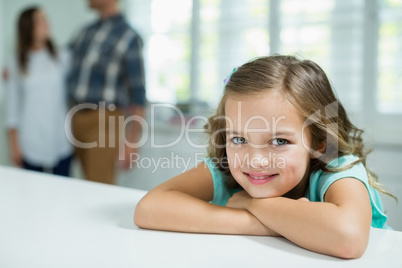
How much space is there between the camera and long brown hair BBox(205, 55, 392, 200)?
784mm

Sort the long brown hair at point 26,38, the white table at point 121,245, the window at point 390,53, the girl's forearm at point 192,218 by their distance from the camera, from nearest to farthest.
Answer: the white table at point 121,245 → the girl's forearm at point 192,218 → the window at point 390,53 → the long brown hair at point 26,38

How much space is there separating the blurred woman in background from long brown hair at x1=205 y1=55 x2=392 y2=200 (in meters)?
1.78

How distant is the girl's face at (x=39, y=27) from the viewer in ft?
7.93

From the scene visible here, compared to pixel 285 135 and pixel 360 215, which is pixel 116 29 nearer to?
pixel 285 135

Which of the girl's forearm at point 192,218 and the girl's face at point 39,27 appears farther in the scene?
the girl's face at point 39,27

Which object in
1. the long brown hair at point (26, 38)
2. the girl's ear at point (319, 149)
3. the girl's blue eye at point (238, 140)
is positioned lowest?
the girl's ear at point (319, 149)

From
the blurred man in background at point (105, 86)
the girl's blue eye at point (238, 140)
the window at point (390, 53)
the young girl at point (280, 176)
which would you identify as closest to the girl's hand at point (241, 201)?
the young girl at point (280, 176)

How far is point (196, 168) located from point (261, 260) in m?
0.38

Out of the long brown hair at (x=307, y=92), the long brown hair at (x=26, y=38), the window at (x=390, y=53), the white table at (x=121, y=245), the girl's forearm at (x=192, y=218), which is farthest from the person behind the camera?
the long brown hair at (x=26, y=38)

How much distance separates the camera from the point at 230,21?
265cm

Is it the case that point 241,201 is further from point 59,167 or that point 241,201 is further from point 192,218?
point 59,167

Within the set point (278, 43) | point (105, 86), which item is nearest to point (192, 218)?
point (105, 86)

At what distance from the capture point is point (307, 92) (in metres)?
0.81

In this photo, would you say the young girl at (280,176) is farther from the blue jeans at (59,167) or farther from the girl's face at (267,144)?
the blue jeans at (59,167)
